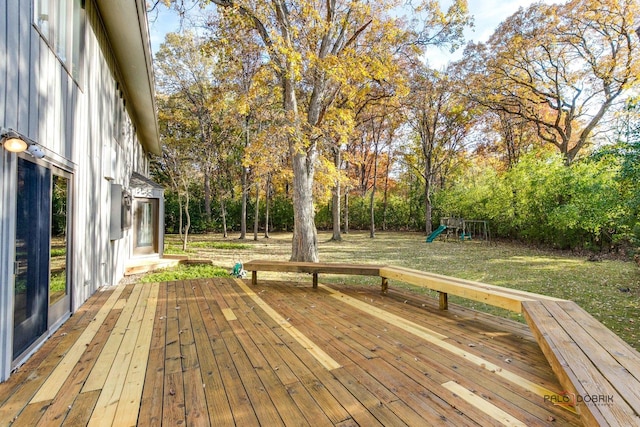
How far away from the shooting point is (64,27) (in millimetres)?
3512

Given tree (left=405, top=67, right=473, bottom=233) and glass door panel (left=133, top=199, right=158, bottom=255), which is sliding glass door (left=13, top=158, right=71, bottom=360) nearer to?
glass door panel (left=133, top=199, right=158, bottom=255)

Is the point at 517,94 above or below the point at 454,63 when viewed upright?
below

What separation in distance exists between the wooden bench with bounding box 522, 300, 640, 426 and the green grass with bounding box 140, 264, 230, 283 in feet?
19.0

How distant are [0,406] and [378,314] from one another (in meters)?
3.19

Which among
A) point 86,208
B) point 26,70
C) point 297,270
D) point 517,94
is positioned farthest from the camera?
point 517,94

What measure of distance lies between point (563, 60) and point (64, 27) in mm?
16327

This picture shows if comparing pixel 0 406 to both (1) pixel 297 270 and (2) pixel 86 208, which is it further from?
(1) pixel 297 270

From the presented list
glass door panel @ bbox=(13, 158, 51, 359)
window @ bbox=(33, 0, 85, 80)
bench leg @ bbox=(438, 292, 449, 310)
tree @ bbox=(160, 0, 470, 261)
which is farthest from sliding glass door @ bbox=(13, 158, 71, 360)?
tree @ bbox=(160, 0, 470, 261)

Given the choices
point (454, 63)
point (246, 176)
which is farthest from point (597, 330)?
point (454, 63)

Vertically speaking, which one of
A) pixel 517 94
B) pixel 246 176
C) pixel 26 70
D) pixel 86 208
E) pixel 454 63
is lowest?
pixel 86 208

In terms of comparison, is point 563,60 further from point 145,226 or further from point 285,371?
point 145,226

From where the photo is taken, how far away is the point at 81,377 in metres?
2.29

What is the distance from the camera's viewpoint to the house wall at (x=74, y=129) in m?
2.25

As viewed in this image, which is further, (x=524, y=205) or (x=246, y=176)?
(x=246, y=176)
